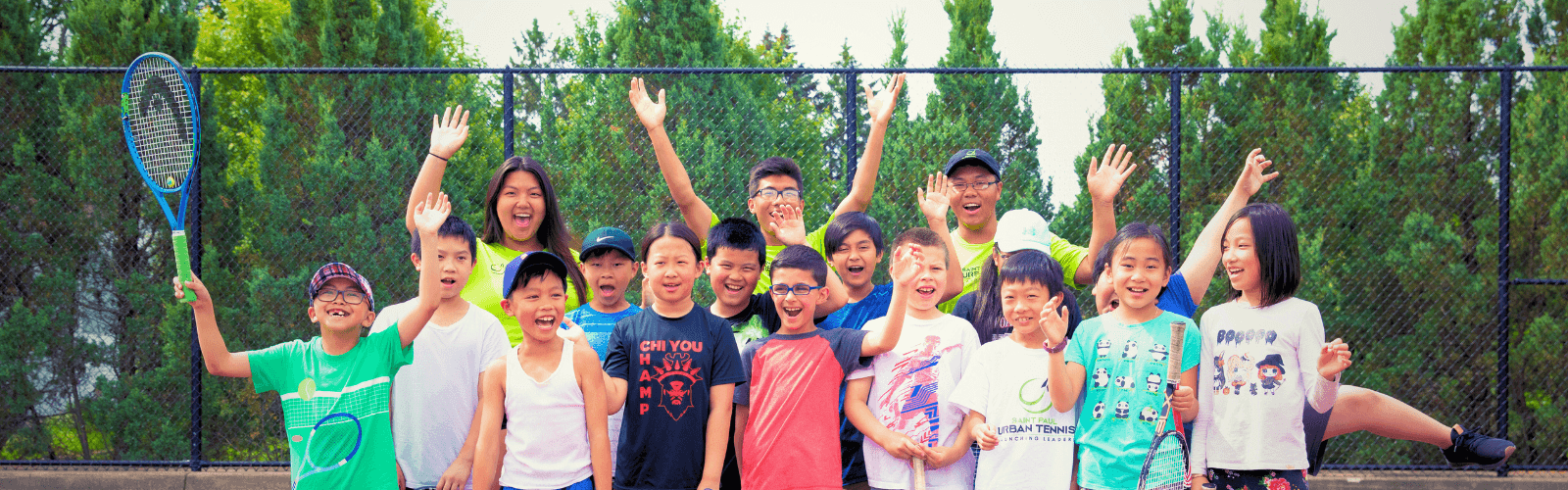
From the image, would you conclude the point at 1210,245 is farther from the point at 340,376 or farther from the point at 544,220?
the point at 340,376

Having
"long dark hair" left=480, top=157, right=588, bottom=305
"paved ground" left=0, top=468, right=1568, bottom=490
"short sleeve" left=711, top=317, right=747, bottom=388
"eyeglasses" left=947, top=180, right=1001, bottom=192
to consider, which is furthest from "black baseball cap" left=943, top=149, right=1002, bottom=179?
"paved ground" left=0, top=468, right=1568, bottom=490

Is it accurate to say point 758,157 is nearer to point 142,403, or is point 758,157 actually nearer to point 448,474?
point 142,403

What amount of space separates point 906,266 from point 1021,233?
0.64m

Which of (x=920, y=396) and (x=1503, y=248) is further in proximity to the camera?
(x=1503, y=248)

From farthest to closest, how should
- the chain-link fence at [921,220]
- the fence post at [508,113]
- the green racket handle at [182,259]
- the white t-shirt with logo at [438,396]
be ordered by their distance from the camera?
the chain-link fence at [921,220] → the fence post at [508,113] → the white t-shirt with logo at [438,396] → the green racket handle at [182,259]

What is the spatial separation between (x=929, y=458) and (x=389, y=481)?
1698 mm

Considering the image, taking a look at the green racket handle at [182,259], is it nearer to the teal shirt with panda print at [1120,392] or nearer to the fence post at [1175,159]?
the teal shirt with panda print at [1120,392]

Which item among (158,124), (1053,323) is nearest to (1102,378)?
(1053,323)

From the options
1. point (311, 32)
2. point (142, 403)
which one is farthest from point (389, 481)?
point (311, 32)

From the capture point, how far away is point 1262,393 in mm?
2752

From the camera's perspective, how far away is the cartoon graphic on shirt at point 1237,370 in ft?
9.12

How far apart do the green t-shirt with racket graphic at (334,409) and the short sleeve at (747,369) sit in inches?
44.1

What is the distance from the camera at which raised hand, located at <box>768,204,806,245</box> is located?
9.73 feet

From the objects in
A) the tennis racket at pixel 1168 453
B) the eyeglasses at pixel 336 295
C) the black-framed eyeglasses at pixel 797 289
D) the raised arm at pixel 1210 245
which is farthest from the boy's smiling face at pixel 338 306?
the raised arm at pixel 1210 245
